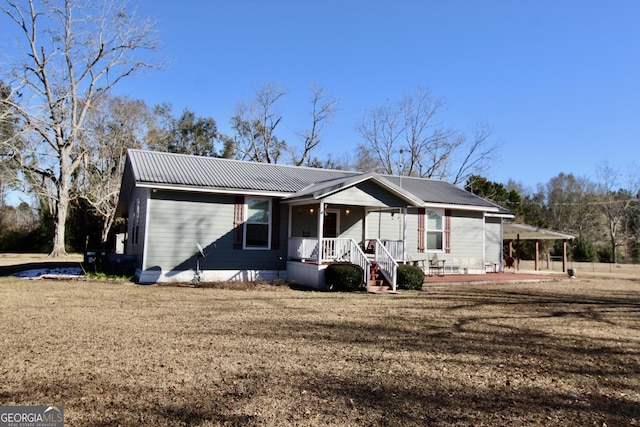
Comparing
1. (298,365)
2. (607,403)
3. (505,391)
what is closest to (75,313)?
(298,365)

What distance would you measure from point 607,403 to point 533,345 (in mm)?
2387

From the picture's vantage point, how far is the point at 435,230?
18.4 m

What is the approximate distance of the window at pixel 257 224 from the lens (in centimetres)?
1499

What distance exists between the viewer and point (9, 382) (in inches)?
181

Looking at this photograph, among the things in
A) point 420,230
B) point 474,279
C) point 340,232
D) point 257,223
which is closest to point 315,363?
point 257,223

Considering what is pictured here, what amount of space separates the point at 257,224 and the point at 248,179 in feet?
5.64

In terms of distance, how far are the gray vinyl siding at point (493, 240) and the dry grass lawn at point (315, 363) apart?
388 inches

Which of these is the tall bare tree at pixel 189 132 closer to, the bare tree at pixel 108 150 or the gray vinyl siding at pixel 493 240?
the bare tree at pixel 108 150

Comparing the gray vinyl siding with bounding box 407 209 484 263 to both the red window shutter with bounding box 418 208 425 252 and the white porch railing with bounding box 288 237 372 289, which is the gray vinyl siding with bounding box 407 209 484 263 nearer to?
the red window shutter with bounding box 418 208 425 252

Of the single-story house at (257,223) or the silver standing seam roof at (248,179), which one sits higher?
the silver standing seam roof at (248,179)

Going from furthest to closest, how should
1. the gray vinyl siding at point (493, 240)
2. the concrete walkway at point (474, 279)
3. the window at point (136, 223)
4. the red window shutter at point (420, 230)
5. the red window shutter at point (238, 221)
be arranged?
the gray vinyl siding at point (493, 240) < the red window shutter at point (420, 230) < the window at point (136, 223) < the concrete walkway at point (474, 279) < the red window shutter at point (238, 221)

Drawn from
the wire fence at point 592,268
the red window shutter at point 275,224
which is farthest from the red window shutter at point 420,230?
the wire fence at point 592,268
